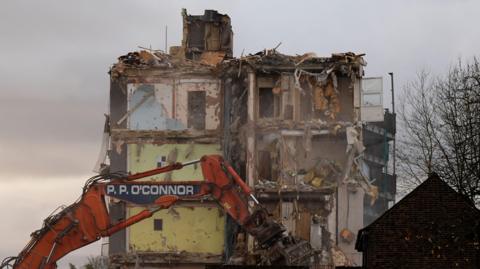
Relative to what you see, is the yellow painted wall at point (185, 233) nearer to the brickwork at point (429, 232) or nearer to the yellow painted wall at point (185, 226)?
the yellow painted wall at point (185, 226)

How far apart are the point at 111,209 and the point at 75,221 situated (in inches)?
751

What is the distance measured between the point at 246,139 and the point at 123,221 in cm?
1601

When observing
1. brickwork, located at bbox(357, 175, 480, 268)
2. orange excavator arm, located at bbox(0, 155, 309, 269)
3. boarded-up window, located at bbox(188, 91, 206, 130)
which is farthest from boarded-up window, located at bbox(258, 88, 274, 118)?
brickwork, located at bbox(357, 175, 480, 268)

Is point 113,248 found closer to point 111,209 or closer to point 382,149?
point 111,209

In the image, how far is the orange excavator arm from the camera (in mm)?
40219

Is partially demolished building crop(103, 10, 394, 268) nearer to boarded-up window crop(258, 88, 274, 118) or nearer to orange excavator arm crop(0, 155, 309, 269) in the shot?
boarded-up window crop(258, 88, 274, 118)

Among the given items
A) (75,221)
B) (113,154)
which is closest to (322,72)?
(113,154)

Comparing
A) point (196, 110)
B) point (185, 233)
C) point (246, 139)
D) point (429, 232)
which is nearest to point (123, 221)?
point (429, 232)

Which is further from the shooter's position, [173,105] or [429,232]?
[173,105]

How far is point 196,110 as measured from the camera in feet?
197

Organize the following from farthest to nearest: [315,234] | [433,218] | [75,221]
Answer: [315,234] → [75,221] → [433,218]

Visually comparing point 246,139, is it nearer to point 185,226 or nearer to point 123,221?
point 185,226

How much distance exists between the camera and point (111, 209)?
59.8 meters

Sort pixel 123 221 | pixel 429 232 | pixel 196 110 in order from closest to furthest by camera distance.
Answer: pixel 429 232 → pixel 123 221 → pixel 196 110
